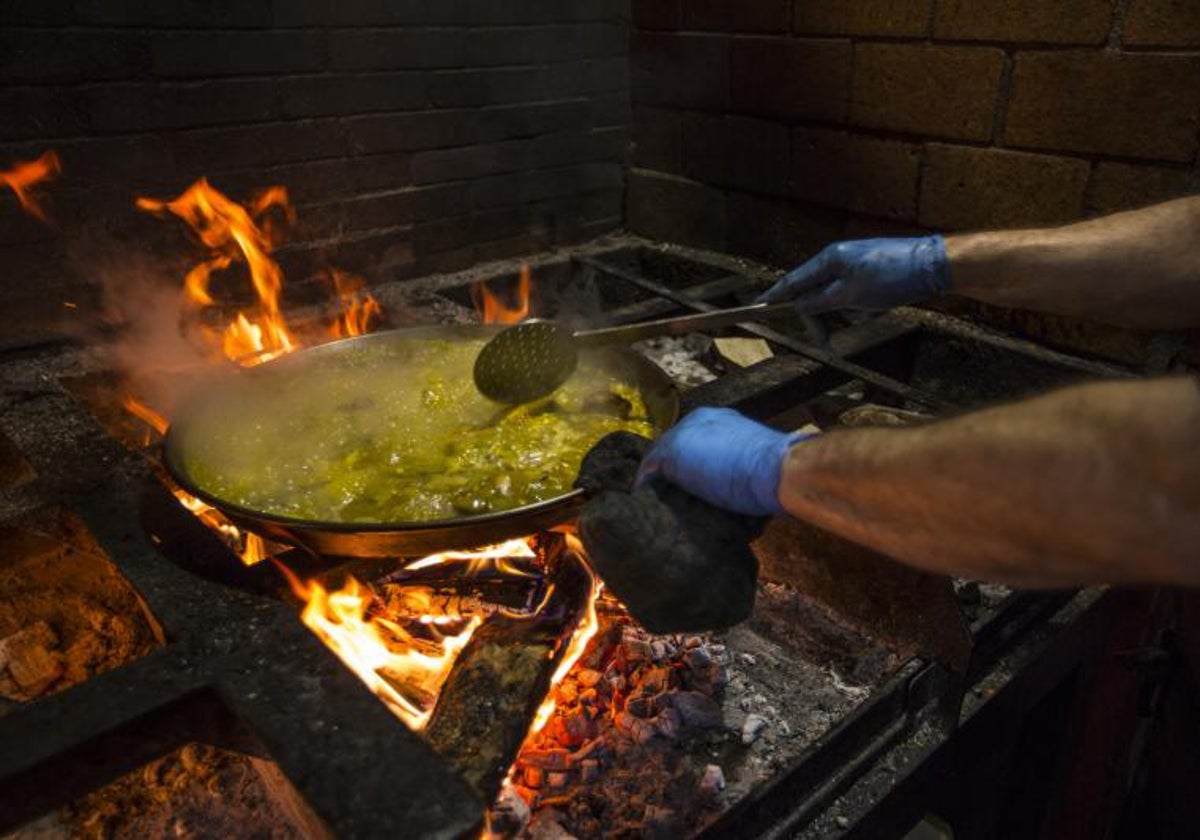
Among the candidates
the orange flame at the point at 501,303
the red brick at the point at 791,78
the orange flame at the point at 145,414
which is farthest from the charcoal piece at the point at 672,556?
the red brick at the point at 791,78

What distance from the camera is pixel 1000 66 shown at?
10.8 ft

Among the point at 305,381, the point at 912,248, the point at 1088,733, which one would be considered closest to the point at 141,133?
the point at 305,381

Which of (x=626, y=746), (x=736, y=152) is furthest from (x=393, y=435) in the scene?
(x=736, y=152)

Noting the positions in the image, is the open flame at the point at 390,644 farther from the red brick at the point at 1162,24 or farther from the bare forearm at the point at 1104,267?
the red brick at the point at 1162,24

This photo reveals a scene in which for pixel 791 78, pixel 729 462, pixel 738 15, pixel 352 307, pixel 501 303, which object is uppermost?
pixel 738 15

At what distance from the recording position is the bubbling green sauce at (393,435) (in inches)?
86.7

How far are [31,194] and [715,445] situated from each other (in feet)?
9.86

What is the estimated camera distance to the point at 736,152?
4418mm

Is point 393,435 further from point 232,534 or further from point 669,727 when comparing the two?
point 669,727

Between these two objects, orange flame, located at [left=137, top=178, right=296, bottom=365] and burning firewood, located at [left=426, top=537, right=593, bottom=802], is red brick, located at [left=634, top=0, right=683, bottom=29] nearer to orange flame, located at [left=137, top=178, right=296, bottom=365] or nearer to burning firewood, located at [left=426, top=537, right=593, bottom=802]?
orange flame, located at [left=137, top=178, right=296, bottom=365]

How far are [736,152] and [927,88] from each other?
1103 mm

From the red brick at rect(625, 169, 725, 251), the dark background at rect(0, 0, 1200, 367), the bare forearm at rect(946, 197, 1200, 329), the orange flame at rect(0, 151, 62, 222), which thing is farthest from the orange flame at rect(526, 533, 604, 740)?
the red brick at rect(625, 169, 725, 251)

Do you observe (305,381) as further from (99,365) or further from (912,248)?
(912,248)

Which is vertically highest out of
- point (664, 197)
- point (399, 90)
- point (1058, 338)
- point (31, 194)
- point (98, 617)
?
point (399, 90)
